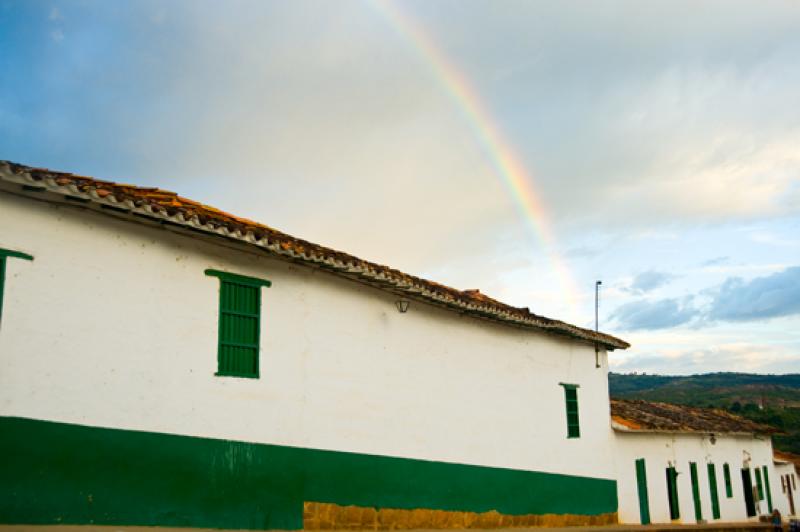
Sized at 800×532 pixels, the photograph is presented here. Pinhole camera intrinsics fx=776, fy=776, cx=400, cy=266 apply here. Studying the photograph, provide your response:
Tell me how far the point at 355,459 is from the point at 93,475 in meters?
4.68

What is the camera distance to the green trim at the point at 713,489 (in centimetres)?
2531

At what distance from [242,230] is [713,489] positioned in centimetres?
2086

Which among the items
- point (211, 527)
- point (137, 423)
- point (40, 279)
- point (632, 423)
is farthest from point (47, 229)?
point (632, 423)

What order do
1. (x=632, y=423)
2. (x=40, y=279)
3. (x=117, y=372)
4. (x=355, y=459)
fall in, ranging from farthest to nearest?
1. (x=632, y=423)
2. (x=355, y=459)
3. (x=117, y=372)
4. (x=40, y=279)

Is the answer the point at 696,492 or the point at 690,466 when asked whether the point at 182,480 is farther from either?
the point at 696,492

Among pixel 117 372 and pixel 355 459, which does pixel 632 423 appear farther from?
pixel 117 372

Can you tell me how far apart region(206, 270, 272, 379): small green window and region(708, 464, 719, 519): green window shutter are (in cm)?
1943

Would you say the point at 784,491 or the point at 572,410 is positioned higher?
the point at 572,410

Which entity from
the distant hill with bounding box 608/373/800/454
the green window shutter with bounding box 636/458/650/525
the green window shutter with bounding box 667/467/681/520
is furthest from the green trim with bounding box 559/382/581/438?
the distant hill with bounding box 608/373/800/454

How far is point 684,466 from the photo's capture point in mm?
23906

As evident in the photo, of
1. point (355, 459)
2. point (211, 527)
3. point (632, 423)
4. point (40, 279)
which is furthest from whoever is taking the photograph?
point (632, 423)

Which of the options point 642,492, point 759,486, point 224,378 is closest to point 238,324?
point 224,378

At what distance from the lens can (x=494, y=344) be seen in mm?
16938

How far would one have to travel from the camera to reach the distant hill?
80.7 meters
